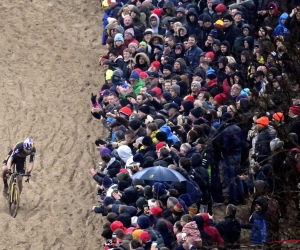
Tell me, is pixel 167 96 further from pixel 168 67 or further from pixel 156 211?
pixel 156 211

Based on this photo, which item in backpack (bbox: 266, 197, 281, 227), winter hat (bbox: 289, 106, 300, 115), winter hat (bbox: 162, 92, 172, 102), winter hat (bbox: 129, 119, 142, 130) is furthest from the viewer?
winter hat (bbox: 162, 92, 172, 102)

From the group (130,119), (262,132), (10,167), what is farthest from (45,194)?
Result: (262,132)

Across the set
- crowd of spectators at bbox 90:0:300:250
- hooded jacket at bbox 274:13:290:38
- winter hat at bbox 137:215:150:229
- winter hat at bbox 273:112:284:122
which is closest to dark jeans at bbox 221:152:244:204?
crowd of spectators at bbox 90:0:300:250

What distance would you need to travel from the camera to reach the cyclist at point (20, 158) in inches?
745

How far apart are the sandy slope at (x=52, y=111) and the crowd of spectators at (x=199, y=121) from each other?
1354 mm

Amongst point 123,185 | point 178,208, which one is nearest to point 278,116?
point 178,208

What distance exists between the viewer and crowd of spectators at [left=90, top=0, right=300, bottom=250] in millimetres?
13867

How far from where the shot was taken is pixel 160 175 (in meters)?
16.0

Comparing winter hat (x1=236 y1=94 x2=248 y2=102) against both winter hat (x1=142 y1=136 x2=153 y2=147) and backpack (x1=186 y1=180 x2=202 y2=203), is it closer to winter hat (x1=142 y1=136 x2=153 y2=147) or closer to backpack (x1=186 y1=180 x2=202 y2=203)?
winter hat (x1=142 y1=136 x2=153 y2=147)

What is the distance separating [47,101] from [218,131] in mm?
8830

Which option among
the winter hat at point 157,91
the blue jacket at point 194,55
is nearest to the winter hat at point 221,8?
the blue jacket at point 194,55

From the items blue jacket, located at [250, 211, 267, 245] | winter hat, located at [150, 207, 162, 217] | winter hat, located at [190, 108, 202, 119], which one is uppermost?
winter hat, located at [190, 108, 202, 119]

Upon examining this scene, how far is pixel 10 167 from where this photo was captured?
19.1 meters

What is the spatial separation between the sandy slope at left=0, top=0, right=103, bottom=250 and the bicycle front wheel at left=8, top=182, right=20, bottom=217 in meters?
0.14
